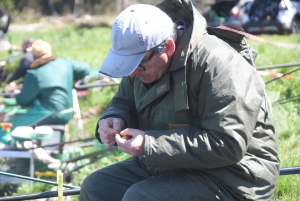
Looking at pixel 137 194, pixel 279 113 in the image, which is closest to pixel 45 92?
pixel 279 113

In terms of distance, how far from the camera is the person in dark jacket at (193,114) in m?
2.23

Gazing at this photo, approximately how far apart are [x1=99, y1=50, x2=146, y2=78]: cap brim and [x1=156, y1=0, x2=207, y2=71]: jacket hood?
0.17 meters

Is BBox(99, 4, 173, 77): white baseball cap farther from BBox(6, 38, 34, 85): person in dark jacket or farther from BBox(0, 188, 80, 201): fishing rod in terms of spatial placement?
BBox(6, 38, 34, 85): person in dark jacket

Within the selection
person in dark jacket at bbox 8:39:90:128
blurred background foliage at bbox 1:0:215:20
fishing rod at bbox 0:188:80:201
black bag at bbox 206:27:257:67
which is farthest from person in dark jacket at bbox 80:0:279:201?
blurred background foliage at bbox 1:0:215:20

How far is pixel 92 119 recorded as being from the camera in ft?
25.0

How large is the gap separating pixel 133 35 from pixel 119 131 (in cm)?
54

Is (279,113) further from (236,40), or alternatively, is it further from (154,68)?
(154,68)

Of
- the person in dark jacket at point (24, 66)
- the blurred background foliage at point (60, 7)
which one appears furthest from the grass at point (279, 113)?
the blurred background foliage at point (60, 7)

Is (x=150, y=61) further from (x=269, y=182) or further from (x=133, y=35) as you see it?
(x=269, y=182)

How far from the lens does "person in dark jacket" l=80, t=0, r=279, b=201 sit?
2.23 m

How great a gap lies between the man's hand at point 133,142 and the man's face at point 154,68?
27cm

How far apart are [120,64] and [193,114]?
409mm

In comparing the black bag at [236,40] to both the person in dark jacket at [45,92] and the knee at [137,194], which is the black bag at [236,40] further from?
the person in dark jacket at [45,92]

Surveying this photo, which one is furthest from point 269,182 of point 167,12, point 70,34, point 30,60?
point 70,34
